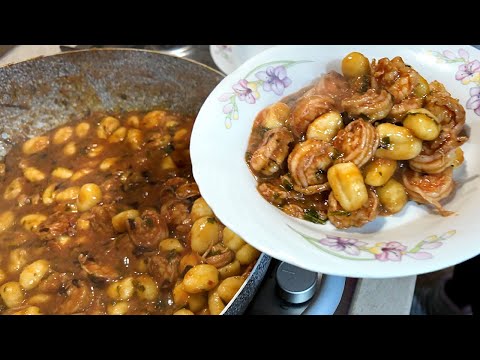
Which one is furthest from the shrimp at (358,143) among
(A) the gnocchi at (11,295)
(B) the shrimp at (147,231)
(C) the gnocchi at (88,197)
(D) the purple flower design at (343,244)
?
(A) the gnocchi at (11,295)

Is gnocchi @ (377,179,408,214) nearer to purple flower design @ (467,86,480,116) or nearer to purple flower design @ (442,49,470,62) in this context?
purple flower design @ (467,86,480,116)

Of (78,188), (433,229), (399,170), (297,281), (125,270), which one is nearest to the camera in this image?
(433,229)

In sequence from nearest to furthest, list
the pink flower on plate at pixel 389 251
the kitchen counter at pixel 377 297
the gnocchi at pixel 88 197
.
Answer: the pink flower on plate at pixel 389 251
the kitchen counter at pixel 377 297
the gnocchi at pixel 88 197

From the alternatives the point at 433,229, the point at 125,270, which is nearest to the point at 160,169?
the point at 125,270

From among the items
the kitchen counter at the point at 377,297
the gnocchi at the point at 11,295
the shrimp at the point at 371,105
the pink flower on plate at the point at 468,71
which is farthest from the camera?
the gnocchi at the point at 11,295

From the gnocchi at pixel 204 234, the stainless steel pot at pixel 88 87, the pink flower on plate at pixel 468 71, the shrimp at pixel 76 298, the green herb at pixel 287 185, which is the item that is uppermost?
the pink flower on plate at pixel 468 71

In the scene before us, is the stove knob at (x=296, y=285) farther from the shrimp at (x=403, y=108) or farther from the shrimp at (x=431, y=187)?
the shrimp at (x=403, y=108)

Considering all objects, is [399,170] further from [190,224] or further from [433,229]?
[190,224]
